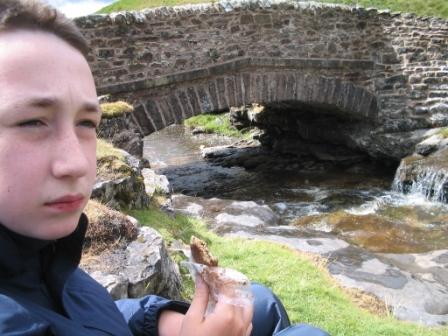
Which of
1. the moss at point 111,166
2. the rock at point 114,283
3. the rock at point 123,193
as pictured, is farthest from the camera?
the moss at point 111,166

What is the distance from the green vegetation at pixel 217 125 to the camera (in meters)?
19.5

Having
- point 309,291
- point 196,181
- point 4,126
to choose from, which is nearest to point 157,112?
point 196,181

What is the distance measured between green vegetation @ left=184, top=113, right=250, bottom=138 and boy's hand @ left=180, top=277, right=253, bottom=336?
678 inches

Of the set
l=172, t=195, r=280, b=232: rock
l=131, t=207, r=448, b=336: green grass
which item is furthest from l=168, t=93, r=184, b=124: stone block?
l=131, t=207, r=448, b=336: green grass

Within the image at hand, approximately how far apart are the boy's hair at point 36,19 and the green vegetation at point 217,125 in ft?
56.7

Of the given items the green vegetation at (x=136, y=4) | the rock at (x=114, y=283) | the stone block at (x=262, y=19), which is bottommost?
the rock at (x=114, y=283)

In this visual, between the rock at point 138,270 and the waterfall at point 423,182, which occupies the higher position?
the rock at point 138,270

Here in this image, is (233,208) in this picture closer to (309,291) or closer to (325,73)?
(309,291)

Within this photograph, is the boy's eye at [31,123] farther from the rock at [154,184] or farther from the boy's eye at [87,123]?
the rock at [154,184]

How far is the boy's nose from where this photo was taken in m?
1.07

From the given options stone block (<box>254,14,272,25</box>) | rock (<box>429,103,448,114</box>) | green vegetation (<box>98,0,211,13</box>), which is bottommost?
rock (<box>429,103,448,114</box>)

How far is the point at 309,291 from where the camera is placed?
426 cm

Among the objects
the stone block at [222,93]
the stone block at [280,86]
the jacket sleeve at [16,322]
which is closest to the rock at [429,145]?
the stone block at [280,86]

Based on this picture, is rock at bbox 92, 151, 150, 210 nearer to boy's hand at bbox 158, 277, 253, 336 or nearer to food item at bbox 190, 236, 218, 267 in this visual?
food item at bbox 190, 236, 218, 267
